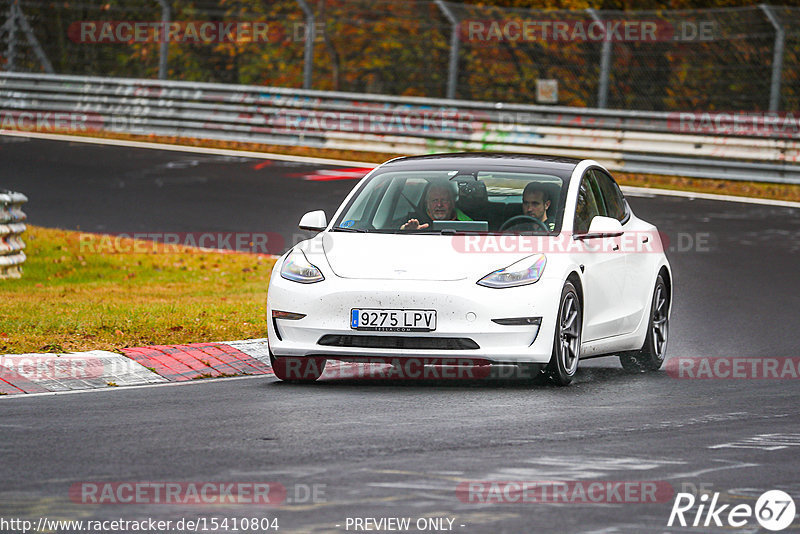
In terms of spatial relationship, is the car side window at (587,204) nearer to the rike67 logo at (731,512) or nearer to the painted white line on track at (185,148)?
the rike67 logo at (731,512)

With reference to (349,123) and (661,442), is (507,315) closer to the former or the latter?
(661,442)

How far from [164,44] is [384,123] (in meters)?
5.10

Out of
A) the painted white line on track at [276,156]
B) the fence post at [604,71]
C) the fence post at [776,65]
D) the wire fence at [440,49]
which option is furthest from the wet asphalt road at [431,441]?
the wire fence at [440,49]

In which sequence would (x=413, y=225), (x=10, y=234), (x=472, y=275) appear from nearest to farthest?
A: (x=472, y=275) → (x=413, y=225) → (x=10, y=234)

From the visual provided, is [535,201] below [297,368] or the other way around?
the other way around

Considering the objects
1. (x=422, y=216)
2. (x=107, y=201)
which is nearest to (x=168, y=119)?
(x=107, y=201)

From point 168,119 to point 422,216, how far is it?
19.4 metres

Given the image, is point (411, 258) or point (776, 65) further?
point (776, 65)

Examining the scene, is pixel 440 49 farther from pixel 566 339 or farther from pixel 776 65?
pixel 566 339

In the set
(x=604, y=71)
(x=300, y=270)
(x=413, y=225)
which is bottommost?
(x=300, y=270)

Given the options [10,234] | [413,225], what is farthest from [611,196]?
[10,234]

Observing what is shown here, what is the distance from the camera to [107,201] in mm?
22047

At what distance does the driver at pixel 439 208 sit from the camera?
10805mm

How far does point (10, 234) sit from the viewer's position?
16062mm
